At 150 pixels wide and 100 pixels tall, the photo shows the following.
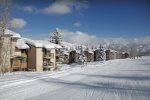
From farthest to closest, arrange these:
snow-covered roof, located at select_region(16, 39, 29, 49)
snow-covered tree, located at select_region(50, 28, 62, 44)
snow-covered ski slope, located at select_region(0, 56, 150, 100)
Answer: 1. snow-covered tree, located at select_region(50, 28, 62, 44)
2. snow-covered roof, located at select_region(16, 39, 29, 49)
3. snow-covered ski slope, located at select_region(0, 56, 150, 100)

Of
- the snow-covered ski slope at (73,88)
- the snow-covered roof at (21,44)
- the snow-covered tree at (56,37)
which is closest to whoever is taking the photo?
the snow-covered ski slope at (73,88)

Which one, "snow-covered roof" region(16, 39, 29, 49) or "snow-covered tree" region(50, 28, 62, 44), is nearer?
"snow-covered roof" region(16, 39, 29, 49)

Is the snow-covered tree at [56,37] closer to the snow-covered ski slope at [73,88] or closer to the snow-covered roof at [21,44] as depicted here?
the snow-covered roof at [21,44]

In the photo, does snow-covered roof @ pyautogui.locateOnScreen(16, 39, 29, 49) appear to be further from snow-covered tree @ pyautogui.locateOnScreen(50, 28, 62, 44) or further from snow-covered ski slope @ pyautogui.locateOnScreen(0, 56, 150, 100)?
snow-covered tree @ pyautogui.locateOnScreen(50, 28, 62, 44)

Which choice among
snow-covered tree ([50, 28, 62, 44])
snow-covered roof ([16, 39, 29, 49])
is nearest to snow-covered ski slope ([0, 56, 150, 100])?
snow-covered roof ([16, 39, 29, 49])

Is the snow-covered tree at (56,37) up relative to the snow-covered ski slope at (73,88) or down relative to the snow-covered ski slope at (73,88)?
up

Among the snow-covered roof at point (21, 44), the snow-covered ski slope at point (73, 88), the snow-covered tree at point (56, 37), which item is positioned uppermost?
the snow-covered tree at point (56, 37)

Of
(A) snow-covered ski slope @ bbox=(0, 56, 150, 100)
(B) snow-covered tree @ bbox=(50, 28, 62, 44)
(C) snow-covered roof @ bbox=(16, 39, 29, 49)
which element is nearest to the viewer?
(A) snow-covered ski slope @ bbox=(0, 56, 150, 100)

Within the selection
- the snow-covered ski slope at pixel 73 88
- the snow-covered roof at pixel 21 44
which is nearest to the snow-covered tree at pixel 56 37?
the snow-covered roof at pixel 21 44

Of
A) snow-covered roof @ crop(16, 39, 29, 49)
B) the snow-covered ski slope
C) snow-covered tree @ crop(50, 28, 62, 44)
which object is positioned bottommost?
the snow-covered ski slope

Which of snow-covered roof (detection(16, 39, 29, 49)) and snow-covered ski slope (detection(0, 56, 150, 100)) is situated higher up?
snow-covered roof (detection(16, 39, 29, 49))

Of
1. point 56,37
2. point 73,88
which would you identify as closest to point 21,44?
point 56,37

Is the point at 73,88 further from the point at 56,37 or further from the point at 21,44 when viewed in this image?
the point at 56,37

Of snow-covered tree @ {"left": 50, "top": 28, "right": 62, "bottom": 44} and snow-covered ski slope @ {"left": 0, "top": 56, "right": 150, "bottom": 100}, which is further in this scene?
snow-covered tree @ {"left": 50, "top": 28, "right": 62, "bottom": 44}
